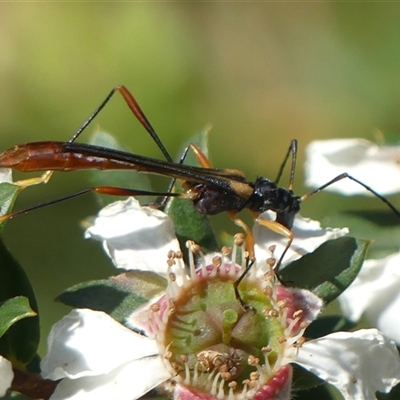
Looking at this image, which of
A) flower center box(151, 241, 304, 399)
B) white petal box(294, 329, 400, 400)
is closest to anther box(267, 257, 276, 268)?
flower center box(151, 241, 304, 399)

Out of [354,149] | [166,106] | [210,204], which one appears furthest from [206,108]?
[210,204]

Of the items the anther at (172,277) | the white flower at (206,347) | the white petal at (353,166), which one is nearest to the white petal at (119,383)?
the white flower at (206,347)

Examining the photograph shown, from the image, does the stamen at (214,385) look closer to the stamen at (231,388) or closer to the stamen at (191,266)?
the stamen at (231,388)

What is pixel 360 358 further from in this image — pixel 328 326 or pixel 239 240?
pixel 239 240

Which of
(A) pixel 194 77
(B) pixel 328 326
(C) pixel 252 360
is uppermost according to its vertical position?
(C) pixel 252 360

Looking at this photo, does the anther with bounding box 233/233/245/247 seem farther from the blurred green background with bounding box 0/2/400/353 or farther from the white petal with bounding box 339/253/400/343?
the blurred green background with bounding box 0/2/400/353

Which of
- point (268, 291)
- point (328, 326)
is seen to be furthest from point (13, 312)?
point (328, 326)

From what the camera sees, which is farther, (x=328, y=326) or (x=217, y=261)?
(x=328, y=326)
